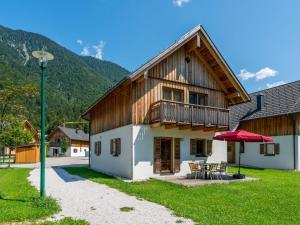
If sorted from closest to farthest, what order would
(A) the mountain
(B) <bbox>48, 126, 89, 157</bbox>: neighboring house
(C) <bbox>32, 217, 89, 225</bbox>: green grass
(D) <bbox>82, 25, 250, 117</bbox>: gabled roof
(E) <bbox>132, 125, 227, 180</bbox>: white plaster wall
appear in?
1. (C) <bbox>32, 217, 89, 225</bbox>: green grass
2. (D) <bbox>82, 25, 250, 117</bbox>: gabled roof
3. (E) <bbox>132, 125, 227, 180</bbox>: white plaster wall
4. (B) <bbox>48, 126, 89, 157</bbox>: neighboring house
5. (A) the mountain

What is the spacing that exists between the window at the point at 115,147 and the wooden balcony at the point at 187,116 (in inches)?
113

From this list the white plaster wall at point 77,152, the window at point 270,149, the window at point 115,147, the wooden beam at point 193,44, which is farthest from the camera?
the white plaster wall at point 77,152

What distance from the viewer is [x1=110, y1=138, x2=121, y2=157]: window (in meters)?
19.4

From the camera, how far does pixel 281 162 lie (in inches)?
996

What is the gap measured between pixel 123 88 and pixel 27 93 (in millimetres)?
10293

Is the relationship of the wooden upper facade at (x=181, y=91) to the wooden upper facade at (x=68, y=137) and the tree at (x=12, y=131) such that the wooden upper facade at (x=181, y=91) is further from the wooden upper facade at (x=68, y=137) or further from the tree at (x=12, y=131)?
the wooden upper facade at (x=68, y=137)

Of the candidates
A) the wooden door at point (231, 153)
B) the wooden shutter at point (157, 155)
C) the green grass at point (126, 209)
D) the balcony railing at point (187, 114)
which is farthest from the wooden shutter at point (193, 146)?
the wooden door at point (231, 153)

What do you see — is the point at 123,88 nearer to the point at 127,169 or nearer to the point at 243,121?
the point at 127,169

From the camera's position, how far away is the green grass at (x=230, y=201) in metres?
8.63

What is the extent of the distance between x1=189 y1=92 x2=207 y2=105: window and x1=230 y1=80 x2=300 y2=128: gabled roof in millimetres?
8343

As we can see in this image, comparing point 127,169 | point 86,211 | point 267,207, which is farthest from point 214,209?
point 127,169

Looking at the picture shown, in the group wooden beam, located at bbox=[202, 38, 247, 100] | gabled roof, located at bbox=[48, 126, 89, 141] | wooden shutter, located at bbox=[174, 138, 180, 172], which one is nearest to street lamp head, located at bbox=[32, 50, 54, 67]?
wooden shutter, located at bbox=[174, 138, 180, 172]

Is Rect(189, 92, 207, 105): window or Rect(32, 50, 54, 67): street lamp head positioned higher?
Rect(32, 50, 54, 67): street lamp head

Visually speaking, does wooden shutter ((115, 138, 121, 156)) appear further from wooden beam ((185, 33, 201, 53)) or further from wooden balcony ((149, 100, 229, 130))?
wooden beam ((185, 33, 201, 53))
